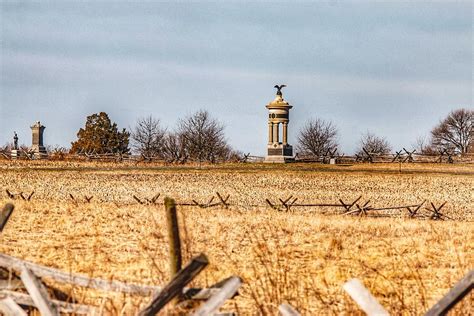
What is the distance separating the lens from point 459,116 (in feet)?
301

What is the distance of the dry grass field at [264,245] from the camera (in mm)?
8977

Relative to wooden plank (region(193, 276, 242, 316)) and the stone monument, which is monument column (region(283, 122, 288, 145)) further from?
wooden plank (region(193, 276, 242, 316))

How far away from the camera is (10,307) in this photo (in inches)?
283

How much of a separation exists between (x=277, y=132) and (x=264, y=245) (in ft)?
152

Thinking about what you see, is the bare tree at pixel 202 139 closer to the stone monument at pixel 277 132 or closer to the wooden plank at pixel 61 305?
the stone monument at pixel 277 132

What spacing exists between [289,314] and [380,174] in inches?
1627

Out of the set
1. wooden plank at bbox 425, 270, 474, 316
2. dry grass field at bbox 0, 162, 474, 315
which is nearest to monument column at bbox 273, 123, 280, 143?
dry grass field at bbox 0, 162, 474, 315

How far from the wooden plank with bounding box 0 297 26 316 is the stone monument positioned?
2028 inches

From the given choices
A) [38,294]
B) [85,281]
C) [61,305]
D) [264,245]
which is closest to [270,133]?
[264,245]

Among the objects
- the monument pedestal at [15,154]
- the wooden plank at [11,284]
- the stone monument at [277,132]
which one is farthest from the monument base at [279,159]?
the wooden plank at [11,284]

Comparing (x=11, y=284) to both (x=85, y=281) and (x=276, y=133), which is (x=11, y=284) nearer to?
(x=85, y=281)

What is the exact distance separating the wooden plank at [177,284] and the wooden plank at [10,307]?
1.49 metres

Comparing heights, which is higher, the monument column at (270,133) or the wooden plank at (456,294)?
the monument column at (270,133)

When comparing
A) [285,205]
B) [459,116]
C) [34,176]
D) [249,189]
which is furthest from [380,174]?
[459,116]
